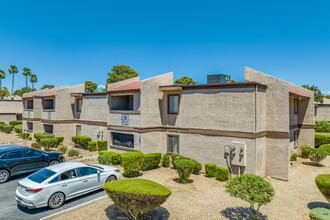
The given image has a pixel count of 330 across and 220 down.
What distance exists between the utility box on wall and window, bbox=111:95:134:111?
10.8 metres

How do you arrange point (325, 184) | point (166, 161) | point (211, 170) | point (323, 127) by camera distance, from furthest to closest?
1. point (323, 127)
2. point (166, 161)
3. point (211, 170)
4. point (325, 184)

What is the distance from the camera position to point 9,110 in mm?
45094

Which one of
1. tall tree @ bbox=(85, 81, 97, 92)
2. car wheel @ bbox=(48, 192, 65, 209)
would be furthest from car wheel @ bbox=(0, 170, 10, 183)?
tall tree @ bbox=(85, 81, 97, 92)

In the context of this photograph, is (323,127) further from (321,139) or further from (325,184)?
(325,184)

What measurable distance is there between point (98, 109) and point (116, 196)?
1801cm

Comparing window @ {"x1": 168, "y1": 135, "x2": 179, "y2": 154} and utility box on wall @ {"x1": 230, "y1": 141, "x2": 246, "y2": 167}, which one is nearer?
utility box on wall @ {"x1": 230, "y1": 141, "x2": 246, "y2": 167}

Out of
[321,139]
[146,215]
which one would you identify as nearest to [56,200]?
[146,215]

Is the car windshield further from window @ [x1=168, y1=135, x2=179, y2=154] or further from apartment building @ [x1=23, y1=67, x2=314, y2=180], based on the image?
window @ [x1=168, y1=135, x2=179, y2=154]

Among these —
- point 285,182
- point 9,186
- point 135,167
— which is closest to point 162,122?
point 135,167

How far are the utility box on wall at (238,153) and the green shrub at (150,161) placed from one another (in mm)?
5722

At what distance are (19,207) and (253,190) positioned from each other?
10673 mm

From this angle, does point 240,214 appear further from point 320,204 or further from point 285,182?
point 285,182

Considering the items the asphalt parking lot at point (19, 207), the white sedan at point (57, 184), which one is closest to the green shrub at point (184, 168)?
the white sedan at point (57, 184)

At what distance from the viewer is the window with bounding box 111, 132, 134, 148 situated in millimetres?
19203
